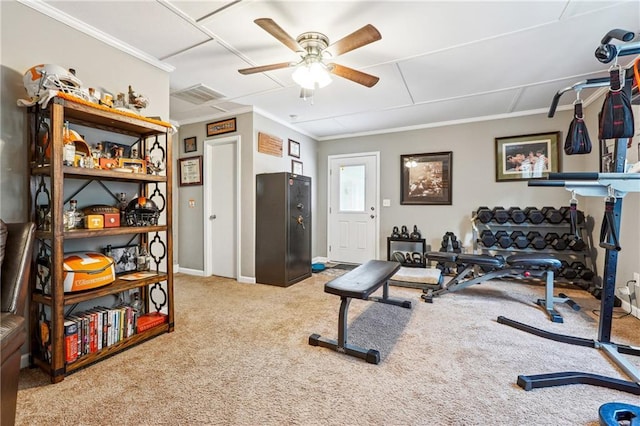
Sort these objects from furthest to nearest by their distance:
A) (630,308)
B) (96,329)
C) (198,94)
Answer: (198,94), (630,308), (96,329)

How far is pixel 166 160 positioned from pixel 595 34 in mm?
3736

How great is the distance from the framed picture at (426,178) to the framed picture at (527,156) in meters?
0.74

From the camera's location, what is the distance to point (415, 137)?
4988 millimetres

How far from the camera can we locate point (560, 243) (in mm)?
3758

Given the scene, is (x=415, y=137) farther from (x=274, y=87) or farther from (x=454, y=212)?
(x=274, y=87)

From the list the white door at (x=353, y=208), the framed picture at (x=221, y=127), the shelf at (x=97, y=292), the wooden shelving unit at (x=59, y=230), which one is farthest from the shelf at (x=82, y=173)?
the white door at (x=353, y=208)

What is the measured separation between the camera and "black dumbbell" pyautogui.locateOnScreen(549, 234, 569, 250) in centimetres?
374

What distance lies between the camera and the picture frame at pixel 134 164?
2.18 meters

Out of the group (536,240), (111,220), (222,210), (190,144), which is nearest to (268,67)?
(111,220)

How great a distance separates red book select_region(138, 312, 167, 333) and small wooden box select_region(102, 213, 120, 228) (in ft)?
Result: 2.64

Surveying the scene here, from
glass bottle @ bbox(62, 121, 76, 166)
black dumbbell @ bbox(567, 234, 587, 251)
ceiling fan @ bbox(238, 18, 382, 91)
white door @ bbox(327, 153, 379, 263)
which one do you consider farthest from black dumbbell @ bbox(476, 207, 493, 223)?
glass bottle @ bbox(62, 121, 76, 166)

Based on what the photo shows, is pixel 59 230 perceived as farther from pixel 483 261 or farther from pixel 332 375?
pixel 483 261

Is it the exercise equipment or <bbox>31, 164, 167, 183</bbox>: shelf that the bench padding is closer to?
the exercise equipment

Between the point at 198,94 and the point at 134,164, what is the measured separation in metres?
1.69
